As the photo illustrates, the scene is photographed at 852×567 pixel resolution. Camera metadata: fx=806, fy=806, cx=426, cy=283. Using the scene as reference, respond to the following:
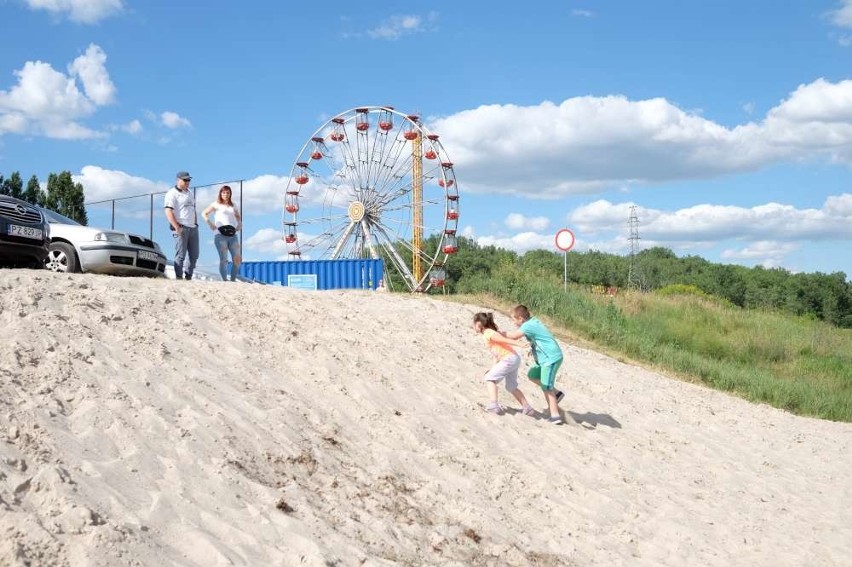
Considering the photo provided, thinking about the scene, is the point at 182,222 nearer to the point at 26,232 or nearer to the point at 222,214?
the point at 222,214

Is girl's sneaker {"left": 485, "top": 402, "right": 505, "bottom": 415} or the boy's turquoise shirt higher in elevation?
the boy's turquoise shirt

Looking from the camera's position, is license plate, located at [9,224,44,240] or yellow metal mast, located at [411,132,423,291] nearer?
license plate, located at [9,224,44,240]

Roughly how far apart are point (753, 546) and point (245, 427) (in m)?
5.46

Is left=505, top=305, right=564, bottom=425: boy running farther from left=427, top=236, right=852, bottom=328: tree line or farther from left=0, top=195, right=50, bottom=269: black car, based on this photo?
left=427, top=236, right=852, bottom=328: tree line

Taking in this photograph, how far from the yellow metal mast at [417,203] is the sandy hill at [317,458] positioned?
2584 centimetres

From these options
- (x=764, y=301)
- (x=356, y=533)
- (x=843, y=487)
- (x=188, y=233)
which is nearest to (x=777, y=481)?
(x=843, y=487)

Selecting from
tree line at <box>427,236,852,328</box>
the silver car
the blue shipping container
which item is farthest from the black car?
tree line at <box>427,236,852,328</box>

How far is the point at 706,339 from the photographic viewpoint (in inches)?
964

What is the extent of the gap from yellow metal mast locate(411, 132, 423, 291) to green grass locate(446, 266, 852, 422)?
1393 cm

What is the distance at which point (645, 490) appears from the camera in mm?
9633

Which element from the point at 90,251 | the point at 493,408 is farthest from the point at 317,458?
the point at 90,251

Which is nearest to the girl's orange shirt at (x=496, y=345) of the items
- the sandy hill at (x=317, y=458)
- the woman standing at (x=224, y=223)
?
the sandy hill at (x=317, y=458)

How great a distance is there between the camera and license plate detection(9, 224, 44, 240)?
1077cm

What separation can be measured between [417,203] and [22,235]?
2918 centimetres
